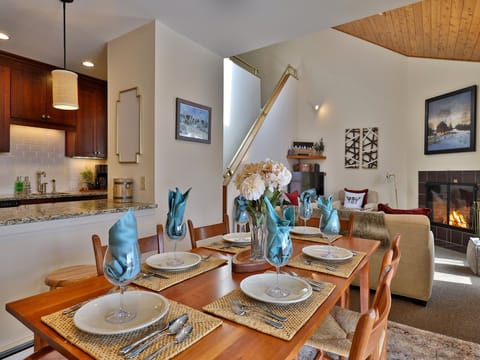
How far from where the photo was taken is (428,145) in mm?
5367

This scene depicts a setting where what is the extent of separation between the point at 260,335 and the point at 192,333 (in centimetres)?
19

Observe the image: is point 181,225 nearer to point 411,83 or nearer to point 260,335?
point 260,335

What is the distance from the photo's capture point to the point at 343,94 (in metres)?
6.49

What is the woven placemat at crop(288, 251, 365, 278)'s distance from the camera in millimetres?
1299

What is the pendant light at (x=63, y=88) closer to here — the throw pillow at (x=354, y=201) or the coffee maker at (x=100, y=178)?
the coffee maker at (x=100, y=178)

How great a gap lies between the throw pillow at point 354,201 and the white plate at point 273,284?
16.4 ft

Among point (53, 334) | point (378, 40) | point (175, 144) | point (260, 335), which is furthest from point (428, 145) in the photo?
point (53, 334)

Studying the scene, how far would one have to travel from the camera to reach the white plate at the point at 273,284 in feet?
3.15

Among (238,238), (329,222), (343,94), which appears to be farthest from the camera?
(343,94)

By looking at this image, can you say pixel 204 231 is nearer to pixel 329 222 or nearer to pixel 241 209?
pixel 241 209

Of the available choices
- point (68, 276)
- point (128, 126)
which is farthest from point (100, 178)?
point (68, 276)

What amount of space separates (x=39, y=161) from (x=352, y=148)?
5.77 meters

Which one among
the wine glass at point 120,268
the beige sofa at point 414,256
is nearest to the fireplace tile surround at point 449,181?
the beige sofa at point 414,256

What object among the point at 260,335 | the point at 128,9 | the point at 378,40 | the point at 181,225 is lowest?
the point at 260,335
